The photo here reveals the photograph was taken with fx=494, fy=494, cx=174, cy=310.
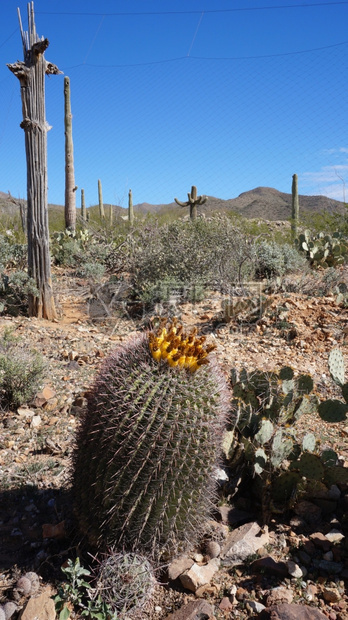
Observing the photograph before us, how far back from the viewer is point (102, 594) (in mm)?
2189

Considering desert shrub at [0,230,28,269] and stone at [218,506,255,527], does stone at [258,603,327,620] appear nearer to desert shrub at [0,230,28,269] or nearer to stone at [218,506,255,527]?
stone at [218,506,255,527]

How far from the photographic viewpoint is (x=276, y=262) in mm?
8617

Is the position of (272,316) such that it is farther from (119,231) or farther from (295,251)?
(119,231)

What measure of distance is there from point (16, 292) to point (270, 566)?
5840 mm

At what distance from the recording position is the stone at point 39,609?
2.09m

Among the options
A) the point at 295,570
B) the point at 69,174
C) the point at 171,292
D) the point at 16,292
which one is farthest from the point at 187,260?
the point at 69,174

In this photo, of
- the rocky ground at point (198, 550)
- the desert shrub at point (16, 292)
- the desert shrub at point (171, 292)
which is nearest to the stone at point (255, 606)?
the rocky ground at point (198, 550)

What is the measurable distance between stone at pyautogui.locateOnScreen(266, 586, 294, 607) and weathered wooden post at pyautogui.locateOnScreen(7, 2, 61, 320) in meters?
5.46

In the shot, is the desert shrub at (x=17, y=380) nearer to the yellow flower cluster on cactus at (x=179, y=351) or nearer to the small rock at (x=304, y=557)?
the yellow flower cluster on cactus at (x=179, y=351)

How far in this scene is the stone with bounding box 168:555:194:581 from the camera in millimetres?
2357

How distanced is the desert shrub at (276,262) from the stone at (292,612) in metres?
6.85

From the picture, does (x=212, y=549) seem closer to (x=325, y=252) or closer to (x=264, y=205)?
(x=325, y=252)

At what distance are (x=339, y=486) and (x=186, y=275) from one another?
5421 mm

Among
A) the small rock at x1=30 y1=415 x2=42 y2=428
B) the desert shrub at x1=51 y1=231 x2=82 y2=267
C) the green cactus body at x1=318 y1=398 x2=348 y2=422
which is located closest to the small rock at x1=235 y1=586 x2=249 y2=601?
the green cactus body at x1=318 y1=398 x2=348 y2=422
